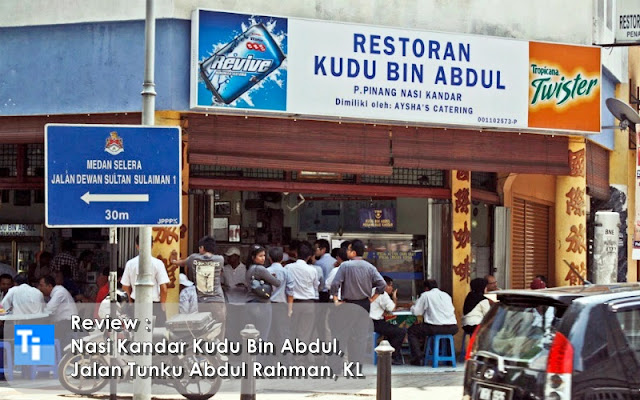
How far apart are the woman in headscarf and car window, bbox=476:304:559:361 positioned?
809cm

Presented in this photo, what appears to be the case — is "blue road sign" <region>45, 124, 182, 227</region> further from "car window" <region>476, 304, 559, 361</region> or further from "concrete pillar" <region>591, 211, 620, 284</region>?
"concrete pillar" <region>591, 211, 620, 284</region>

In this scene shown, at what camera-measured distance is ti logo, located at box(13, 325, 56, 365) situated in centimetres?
1447

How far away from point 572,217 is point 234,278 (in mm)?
6048

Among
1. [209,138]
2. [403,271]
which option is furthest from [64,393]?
[403,271]

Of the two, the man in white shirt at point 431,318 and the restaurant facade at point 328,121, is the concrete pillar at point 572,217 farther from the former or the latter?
the man in white shirt at point 431,318

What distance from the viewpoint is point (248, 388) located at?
33.1 ft

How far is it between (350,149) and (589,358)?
29.2ft

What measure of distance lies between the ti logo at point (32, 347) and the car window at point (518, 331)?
7504 millimetres

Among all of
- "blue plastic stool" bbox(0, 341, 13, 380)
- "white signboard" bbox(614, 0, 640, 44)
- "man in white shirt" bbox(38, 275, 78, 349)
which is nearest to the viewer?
"blue plastic stool" bbox(0, 341, 13, 380)

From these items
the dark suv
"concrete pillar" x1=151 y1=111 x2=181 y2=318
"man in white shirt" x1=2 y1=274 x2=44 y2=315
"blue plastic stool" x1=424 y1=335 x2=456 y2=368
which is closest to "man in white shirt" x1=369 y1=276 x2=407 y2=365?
"blue plastic stool" x1=424 y1=335 x2=456 y2=368

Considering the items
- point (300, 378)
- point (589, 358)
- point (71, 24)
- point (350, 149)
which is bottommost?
point (300, 378)

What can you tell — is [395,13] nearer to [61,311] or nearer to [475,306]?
[475,306]

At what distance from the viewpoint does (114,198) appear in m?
9.27

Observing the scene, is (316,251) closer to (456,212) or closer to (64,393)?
(456,212)
